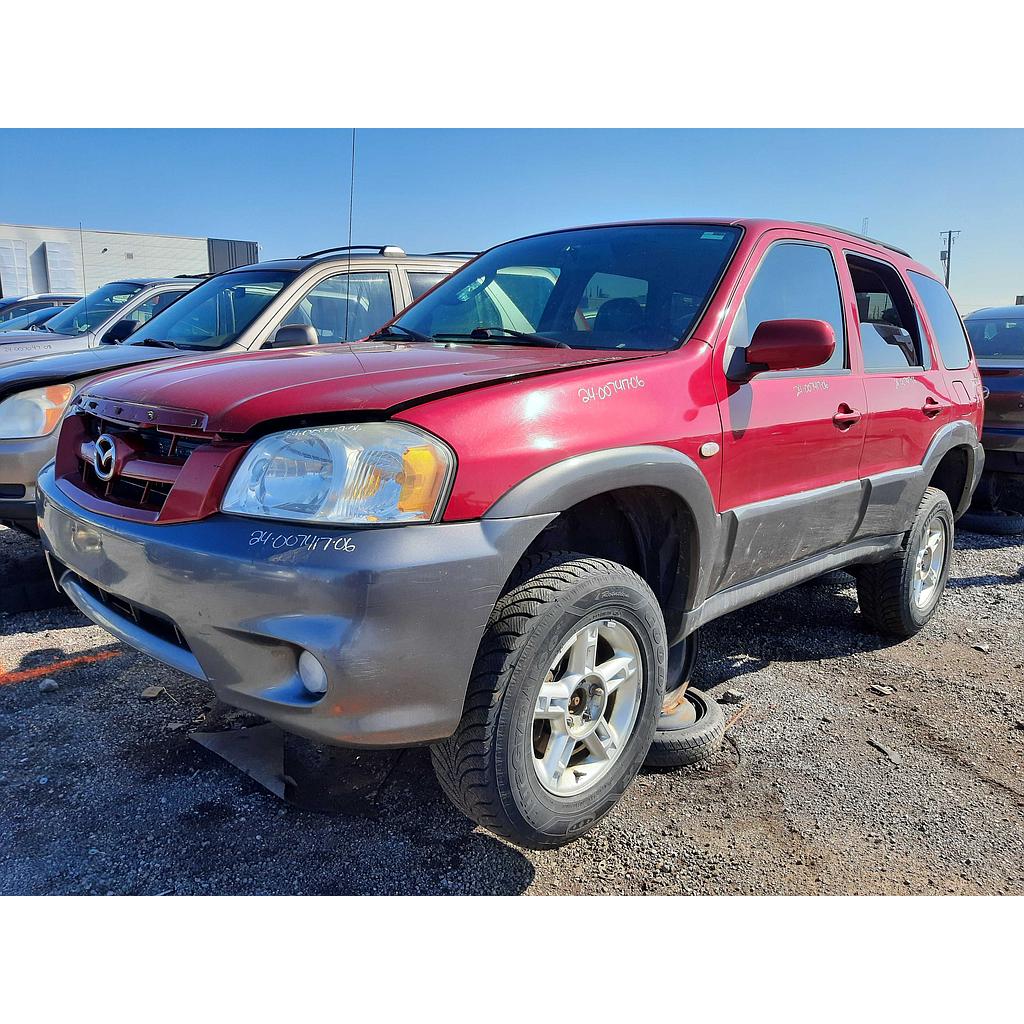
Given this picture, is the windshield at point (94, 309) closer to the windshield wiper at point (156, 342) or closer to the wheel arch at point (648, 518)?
the windshield wiper at point (156, 342)

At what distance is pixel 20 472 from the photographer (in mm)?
3988

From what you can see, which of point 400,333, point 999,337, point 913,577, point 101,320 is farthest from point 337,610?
point 999,337

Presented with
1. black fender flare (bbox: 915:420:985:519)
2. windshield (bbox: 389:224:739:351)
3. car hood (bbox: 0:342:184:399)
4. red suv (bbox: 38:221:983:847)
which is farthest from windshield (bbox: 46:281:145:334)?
black fender flare (bbox: 915:420:985:519)

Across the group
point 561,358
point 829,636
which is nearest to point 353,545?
point 561,358

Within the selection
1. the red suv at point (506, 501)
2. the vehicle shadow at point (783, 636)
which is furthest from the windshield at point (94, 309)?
the vehicle shadow at point (783, 636)

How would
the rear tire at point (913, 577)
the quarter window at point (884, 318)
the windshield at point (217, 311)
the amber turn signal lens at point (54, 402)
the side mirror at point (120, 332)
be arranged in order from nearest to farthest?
1. the quarter window at point (884, 318)
2. the rear tire at point (913, 577)
3. the amber turn signal lens at point (54, 402)
4. the windshield at point (217, 311)
5. the side mirror at point (120, 332)

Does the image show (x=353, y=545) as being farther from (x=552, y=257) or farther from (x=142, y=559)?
(x=552, y=257)

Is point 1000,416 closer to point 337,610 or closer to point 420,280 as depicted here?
point 420,280

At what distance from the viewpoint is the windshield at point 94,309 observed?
6.80 metres

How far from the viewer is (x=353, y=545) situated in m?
1.76

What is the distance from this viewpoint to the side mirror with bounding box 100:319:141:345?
18.7 ft

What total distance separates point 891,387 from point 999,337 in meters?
4.75

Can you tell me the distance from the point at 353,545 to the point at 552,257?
1.98 meters

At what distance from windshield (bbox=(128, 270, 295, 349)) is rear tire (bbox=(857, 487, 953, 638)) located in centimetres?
363
